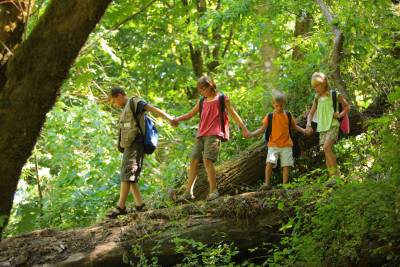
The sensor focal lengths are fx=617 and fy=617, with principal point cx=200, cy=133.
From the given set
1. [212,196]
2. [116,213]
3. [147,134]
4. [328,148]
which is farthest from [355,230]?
[116,213]

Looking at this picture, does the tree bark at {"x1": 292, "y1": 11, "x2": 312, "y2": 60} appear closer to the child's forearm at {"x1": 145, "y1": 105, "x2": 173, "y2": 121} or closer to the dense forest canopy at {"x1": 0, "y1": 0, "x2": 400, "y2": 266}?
the dense forest canopy at {"x1": 0, "y1": 0, "x2": 400, "y2": 266}

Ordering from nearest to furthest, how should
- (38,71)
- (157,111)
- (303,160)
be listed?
(38,71) < (157,111) < (303,160)

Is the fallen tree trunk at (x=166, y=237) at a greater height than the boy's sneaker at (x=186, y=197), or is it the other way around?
the boy's sneaker at (x=186, y=197)

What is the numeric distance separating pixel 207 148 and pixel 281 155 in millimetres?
1058

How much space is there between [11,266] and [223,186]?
300 cm

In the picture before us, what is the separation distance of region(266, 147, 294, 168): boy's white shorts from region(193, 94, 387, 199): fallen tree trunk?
0.58 m

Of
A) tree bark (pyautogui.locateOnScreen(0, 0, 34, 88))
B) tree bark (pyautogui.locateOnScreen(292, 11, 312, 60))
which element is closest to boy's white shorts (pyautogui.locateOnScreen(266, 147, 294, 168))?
tree bark (pyautogui.locateOnScreen(292, 11, 312, 60))

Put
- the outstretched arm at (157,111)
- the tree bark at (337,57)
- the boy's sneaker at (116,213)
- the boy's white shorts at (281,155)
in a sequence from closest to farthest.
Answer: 1. the outstretched arm at (157,111)
2. the boy's sneaker at (116,213)
3. the boy's white shorts at (281,155)
4. the tree bark at (337,57)

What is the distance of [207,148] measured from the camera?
24.8 ft

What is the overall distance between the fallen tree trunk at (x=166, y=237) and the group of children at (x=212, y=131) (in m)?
0.53

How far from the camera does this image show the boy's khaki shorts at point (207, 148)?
24.7ft

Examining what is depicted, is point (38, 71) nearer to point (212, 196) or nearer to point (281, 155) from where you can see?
point (212, 196)

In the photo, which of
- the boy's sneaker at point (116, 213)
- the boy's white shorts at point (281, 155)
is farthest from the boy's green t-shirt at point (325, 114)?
the boy's sneaker at point (116, 213)

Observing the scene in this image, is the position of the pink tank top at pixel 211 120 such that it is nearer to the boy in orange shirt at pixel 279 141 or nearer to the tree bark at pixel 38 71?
the boy in orange shirt at pixel 279 141
